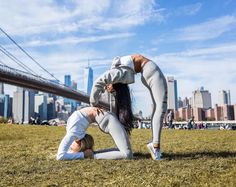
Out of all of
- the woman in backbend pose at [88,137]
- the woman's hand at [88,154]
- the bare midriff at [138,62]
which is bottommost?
the woman's hand at [88,154]

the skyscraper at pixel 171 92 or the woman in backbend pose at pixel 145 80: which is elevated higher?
the skyscraper at pixel 171 92

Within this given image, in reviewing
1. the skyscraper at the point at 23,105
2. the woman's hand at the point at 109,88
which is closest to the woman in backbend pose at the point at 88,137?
the woman's hand at the point at 109,88

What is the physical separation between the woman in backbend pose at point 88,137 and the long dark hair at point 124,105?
5.4 inches

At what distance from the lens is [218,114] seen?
363 ft

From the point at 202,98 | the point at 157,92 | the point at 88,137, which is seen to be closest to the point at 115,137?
the point at 88,137

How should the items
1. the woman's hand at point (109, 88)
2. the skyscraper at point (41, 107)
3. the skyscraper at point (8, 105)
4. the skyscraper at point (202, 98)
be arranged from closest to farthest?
1. the woman's hand at point (109, 88)
2. the skyscraper at point (8, 105)
3. the skyscraper at point (41, 107)
4. the skyscraper at point (202, 98)

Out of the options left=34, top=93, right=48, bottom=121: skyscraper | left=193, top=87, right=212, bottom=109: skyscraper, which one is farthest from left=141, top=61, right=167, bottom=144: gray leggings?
left=193, top=87, right=212, bottom=109: skyscraper

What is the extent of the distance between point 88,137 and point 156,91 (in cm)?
98

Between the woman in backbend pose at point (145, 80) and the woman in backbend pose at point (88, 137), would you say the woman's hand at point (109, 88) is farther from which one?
the woman in backbend pose at point (88, 137)

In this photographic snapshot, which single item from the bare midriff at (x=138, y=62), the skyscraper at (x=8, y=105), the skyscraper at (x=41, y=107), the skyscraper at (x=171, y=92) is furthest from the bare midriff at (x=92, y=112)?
the skyscraper at (x=41, y=107)

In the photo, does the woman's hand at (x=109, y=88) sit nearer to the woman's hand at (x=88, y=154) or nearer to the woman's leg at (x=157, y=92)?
the woman's leg at (x=157, y=92)

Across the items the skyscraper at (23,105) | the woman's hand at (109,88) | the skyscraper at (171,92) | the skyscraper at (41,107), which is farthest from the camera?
the skyscraper at (41,107)

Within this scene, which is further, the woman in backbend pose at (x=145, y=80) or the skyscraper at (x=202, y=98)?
the skyscraper at (x=202, y=98)

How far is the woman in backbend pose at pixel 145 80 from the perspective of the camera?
4488 mm
